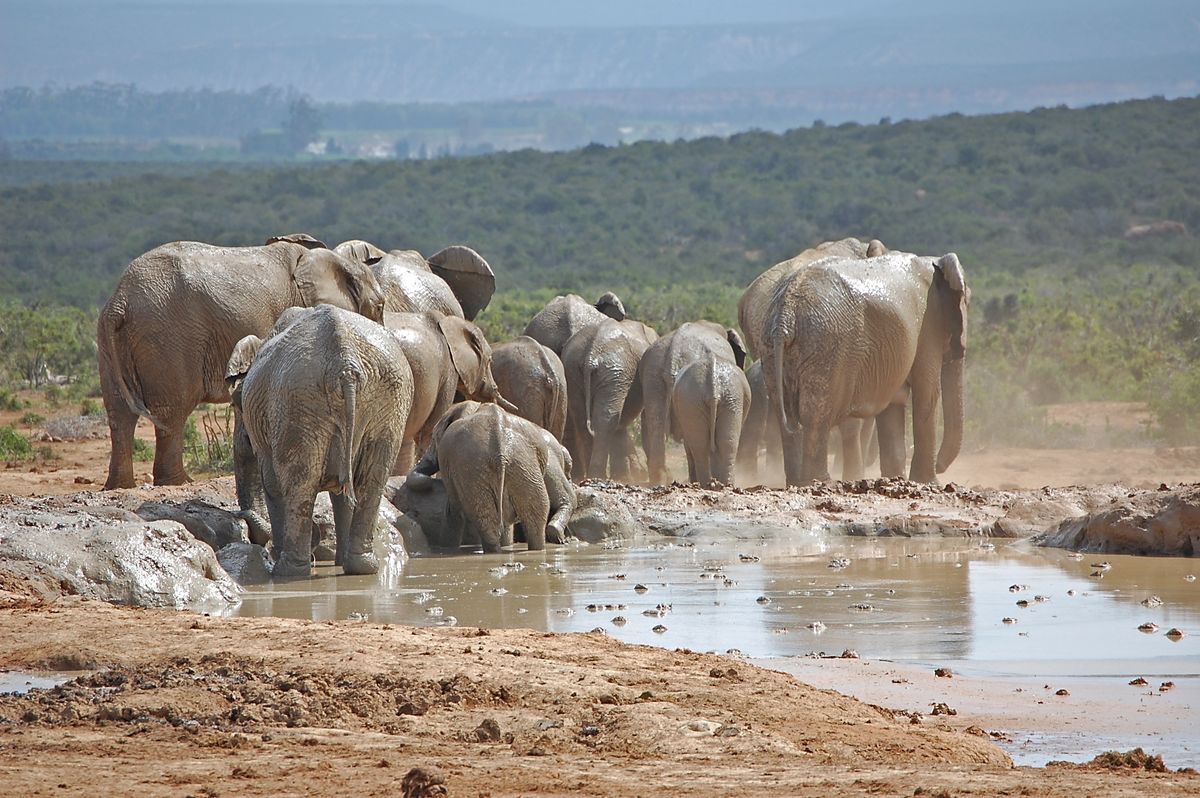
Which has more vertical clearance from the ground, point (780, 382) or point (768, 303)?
point (768, 303)

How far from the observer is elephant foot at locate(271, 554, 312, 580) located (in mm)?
10945

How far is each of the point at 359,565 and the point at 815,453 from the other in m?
5.56

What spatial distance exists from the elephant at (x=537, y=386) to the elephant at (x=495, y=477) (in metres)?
3.72

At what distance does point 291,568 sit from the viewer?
10969 mm

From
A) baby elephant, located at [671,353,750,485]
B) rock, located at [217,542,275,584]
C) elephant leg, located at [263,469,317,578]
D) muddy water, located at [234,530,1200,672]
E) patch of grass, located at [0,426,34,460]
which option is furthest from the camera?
patch of grass, located at [0,426,34,460]

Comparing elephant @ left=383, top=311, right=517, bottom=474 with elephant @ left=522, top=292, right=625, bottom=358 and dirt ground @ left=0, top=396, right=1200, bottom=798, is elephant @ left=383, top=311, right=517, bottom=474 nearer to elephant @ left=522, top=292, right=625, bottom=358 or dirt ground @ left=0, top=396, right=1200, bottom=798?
elephant @ left=522, top=292, right=625, bottom=358

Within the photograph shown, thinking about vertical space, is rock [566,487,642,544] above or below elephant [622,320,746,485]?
below

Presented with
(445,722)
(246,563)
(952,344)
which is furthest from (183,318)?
(445,722)

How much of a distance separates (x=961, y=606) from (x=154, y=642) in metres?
4.27

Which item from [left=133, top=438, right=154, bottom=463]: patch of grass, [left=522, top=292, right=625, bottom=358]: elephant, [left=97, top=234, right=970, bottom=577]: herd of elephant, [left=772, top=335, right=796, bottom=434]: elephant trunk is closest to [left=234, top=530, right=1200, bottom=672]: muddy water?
[left=97, top=234, right=970, bottom=577]: herd of elephant

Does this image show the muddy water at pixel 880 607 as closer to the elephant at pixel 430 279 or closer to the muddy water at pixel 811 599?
the muddy water at pixel 811 599

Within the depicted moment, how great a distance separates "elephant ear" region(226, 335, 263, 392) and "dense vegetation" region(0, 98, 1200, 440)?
21.8 meters

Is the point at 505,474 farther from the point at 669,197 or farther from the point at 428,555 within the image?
the point at 669,197

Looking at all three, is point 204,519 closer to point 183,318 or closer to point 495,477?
point 495,477
